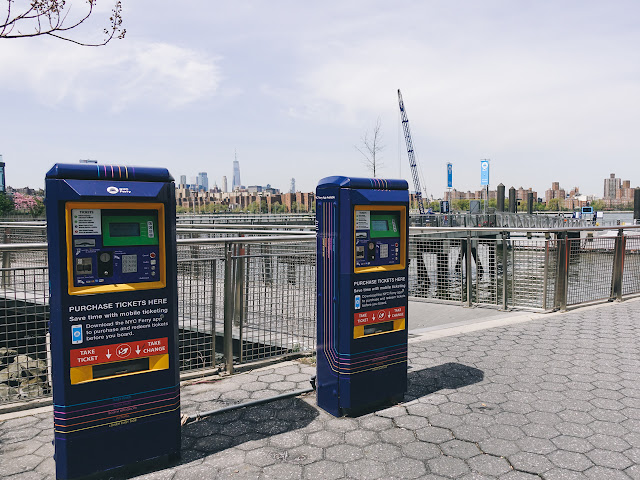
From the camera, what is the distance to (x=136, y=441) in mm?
2998

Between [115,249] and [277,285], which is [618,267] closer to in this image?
[277,285]

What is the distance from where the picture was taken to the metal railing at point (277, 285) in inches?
163

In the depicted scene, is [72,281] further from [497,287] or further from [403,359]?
[497,287]

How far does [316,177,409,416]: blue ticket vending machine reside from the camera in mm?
3709

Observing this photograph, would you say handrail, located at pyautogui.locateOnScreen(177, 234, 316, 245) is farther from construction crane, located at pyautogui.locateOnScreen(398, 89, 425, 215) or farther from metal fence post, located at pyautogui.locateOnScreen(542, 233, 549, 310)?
construction crane, located at pyautogui.locateOnScreen(398, 89, 425, 215)

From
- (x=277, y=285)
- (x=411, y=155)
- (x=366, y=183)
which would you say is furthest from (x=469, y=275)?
(x=411, y=155)

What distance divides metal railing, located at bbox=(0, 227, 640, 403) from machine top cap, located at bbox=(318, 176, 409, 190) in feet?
4.25

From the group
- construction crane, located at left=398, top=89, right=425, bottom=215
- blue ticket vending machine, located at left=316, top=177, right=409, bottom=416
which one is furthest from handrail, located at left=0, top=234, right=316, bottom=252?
construction crane, located at left=398, top=89, right=425, bottom=215

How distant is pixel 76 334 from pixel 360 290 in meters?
1.97

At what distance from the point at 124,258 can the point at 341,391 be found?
1.90 metres

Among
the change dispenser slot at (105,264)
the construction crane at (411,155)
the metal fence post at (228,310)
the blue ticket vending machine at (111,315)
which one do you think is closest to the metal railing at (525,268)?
the metal fence post at (228,310)

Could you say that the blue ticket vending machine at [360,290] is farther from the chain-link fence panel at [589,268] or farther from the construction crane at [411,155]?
the construction crane at [411,155]

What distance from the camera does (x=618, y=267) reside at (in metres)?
8.46

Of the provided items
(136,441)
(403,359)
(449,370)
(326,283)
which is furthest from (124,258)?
(449,370)
